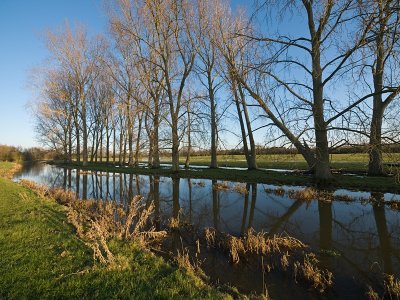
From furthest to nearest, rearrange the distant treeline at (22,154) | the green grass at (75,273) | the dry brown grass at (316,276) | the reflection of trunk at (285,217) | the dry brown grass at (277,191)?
the distant treeline at (22,154) < the dry brown grass at (277,191) < the reflection of trunk at (285,217) < the dry brown grass at (316,276) < the green grass at (75,273)

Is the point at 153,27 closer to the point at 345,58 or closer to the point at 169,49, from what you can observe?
the point at 169,49

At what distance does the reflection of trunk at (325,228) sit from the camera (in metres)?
6.49

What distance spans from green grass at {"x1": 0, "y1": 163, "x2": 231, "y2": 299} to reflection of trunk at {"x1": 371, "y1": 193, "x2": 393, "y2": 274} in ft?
12.9

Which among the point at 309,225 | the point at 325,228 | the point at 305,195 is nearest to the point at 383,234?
the point at 325,228

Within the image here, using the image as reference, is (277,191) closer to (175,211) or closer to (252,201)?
(252,201)

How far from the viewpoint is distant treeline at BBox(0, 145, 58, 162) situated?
6844cm

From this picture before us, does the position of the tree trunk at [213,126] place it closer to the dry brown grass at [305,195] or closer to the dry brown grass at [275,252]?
the dry brown grass at [305,195]

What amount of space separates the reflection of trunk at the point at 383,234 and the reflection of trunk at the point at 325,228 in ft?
3.59

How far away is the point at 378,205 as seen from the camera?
37.9 ft

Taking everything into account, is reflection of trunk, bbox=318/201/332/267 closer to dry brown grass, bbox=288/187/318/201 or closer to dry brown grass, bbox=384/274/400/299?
dry brown grass, bbox=288/187/318/201

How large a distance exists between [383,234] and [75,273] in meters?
7.79

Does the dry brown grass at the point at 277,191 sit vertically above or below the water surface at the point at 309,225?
above

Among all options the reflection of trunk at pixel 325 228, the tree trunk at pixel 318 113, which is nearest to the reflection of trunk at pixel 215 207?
the reflection of trunk at pixel 325 228

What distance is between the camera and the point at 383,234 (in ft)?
26.8
